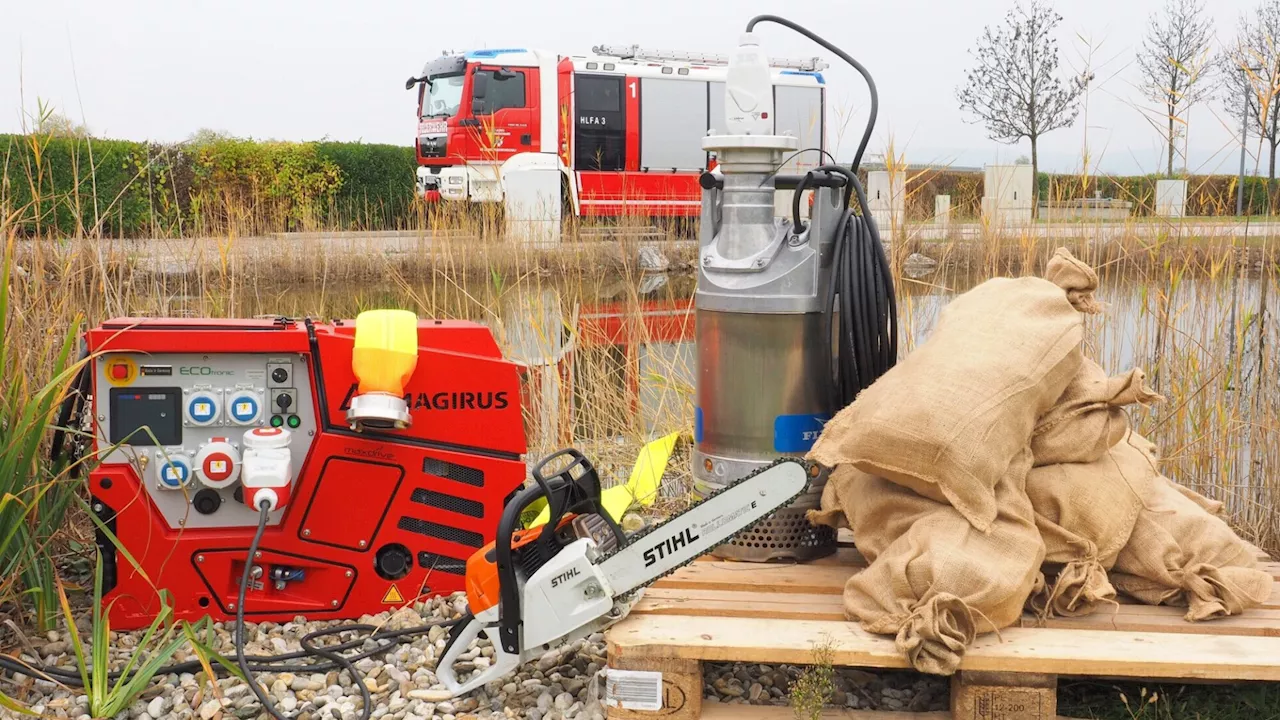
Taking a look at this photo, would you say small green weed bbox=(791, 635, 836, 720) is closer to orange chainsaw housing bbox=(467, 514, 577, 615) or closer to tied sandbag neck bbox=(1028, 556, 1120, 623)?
tied sandbag neck bbox=(1028, 556, 1120, 623)

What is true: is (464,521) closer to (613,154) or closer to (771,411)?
(771,411)

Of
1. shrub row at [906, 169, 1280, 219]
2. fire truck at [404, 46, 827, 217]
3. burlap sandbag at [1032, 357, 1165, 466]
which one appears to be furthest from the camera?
fire truck at [404, 46, 827, 217]

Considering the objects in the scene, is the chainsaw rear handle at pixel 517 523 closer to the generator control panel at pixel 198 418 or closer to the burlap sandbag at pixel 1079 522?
the generator control panel at pixel 198 418

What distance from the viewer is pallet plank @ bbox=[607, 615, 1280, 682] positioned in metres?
2.13

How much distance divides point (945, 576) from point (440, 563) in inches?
56.8

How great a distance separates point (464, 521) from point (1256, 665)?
190 centimetres

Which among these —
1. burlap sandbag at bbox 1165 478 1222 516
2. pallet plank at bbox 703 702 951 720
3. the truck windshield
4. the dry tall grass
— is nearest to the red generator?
the dry tall grass

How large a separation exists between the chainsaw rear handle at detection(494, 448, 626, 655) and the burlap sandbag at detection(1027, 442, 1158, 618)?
951 millimetres

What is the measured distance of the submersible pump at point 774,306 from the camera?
8.93 feet

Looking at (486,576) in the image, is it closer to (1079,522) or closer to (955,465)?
(955,465)

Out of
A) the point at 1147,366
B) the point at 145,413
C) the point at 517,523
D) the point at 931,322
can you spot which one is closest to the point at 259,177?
the point at 931,322

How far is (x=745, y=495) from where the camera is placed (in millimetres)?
2387

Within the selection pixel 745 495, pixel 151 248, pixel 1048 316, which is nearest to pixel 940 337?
pixel 1048 316

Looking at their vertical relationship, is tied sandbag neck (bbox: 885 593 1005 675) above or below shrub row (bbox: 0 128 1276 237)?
below
